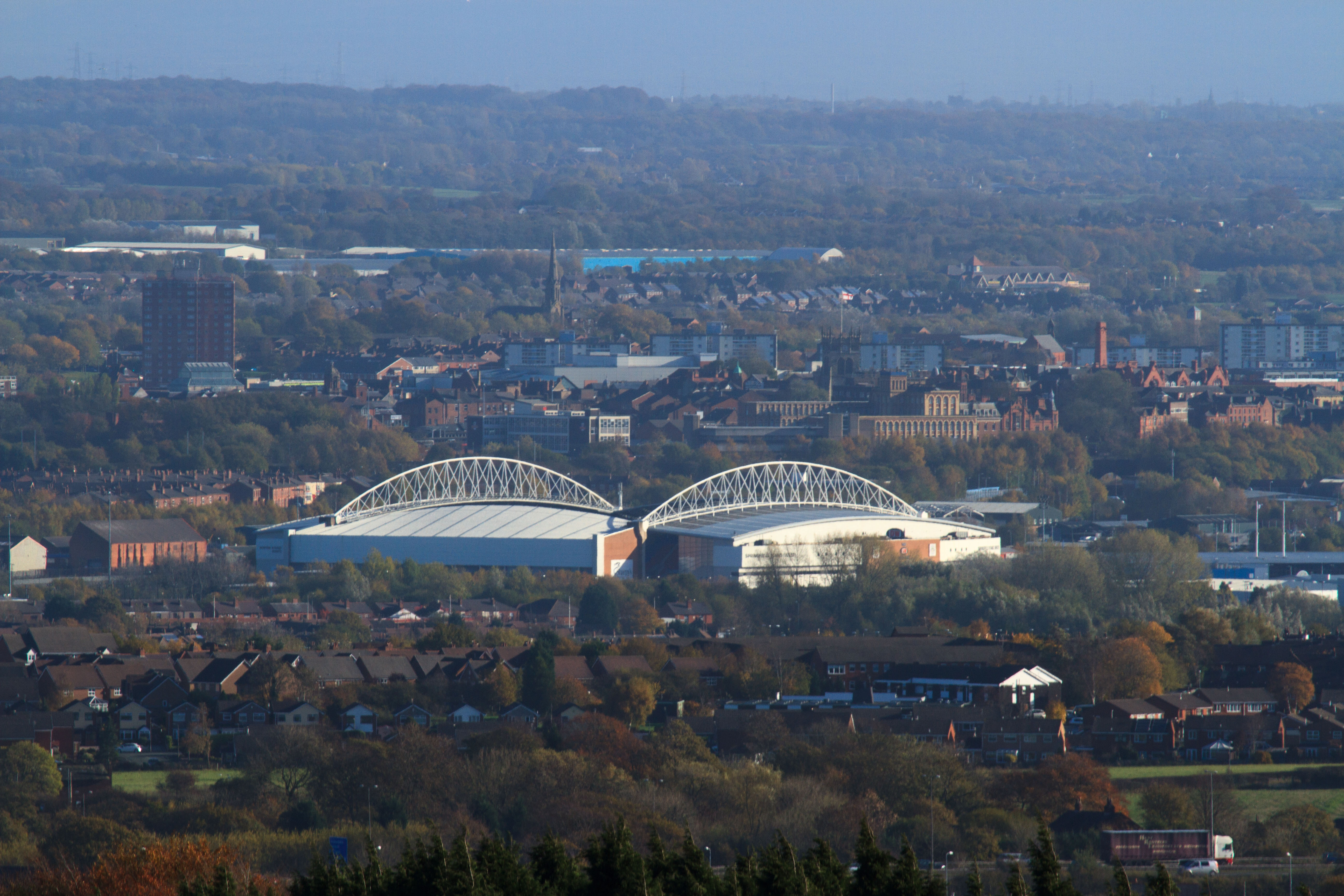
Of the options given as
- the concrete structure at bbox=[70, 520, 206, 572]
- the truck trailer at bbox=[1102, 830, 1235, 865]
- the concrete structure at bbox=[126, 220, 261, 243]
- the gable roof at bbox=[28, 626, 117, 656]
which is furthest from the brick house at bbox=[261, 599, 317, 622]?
the concrete structure at bbox=[126, 220, 261, 243]

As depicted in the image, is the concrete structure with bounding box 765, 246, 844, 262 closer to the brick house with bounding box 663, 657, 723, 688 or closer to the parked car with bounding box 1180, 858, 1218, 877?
the brick house with bounding box 663, 657, 723, 688

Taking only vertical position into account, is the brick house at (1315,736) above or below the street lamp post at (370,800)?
below

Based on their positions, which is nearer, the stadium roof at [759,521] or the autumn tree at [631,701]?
the autumn tree at [631,701]

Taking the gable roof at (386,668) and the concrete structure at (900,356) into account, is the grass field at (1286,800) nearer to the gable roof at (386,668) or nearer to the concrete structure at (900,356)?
the gable roof at (386,668)

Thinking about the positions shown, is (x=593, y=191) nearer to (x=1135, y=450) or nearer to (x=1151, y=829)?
(x=1135, y=450)

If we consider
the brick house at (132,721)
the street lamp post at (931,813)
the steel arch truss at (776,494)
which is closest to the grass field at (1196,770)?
the street lamp post at (931,813)

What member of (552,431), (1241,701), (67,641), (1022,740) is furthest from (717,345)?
(1022,740)
